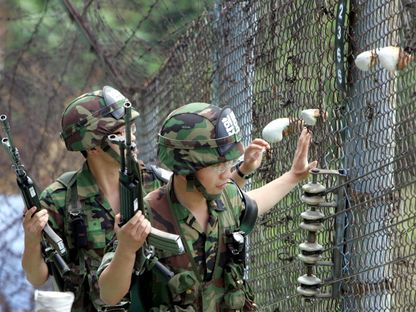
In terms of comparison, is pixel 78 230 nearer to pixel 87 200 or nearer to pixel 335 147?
pixel 87 200

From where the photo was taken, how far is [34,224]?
238 inches

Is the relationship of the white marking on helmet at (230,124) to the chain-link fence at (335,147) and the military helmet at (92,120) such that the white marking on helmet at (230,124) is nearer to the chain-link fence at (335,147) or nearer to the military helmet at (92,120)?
the chain-link fence at (335,147)

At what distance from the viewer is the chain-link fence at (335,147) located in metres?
5.55

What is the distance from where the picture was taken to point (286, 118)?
6.75 meters

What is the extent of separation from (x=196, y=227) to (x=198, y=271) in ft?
0.58

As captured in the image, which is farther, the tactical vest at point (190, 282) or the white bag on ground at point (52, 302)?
the tactical vest at point (190, 282)

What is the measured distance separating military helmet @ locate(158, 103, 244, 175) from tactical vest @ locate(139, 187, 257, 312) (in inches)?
8.3

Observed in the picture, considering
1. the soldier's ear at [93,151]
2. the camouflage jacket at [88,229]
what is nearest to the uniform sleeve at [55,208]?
the camouflage jacket at [88,229]

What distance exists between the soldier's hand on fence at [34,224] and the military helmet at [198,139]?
81 centimetres

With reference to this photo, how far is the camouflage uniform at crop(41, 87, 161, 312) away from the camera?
636cm

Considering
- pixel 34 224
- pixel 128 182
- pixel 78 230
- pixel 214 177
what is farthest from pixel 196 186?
pixel 78 230

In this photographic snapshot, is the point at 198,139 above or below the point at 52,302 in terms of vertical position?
above

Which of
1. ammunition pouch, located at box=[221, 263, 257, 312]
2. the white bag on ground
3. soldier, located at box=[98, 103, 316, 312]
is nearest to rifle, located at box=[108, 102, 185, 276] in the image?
soldier, located at box=[98, 103, 316, 312]

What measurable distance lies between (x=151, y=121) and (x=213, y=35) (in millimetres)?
2591
